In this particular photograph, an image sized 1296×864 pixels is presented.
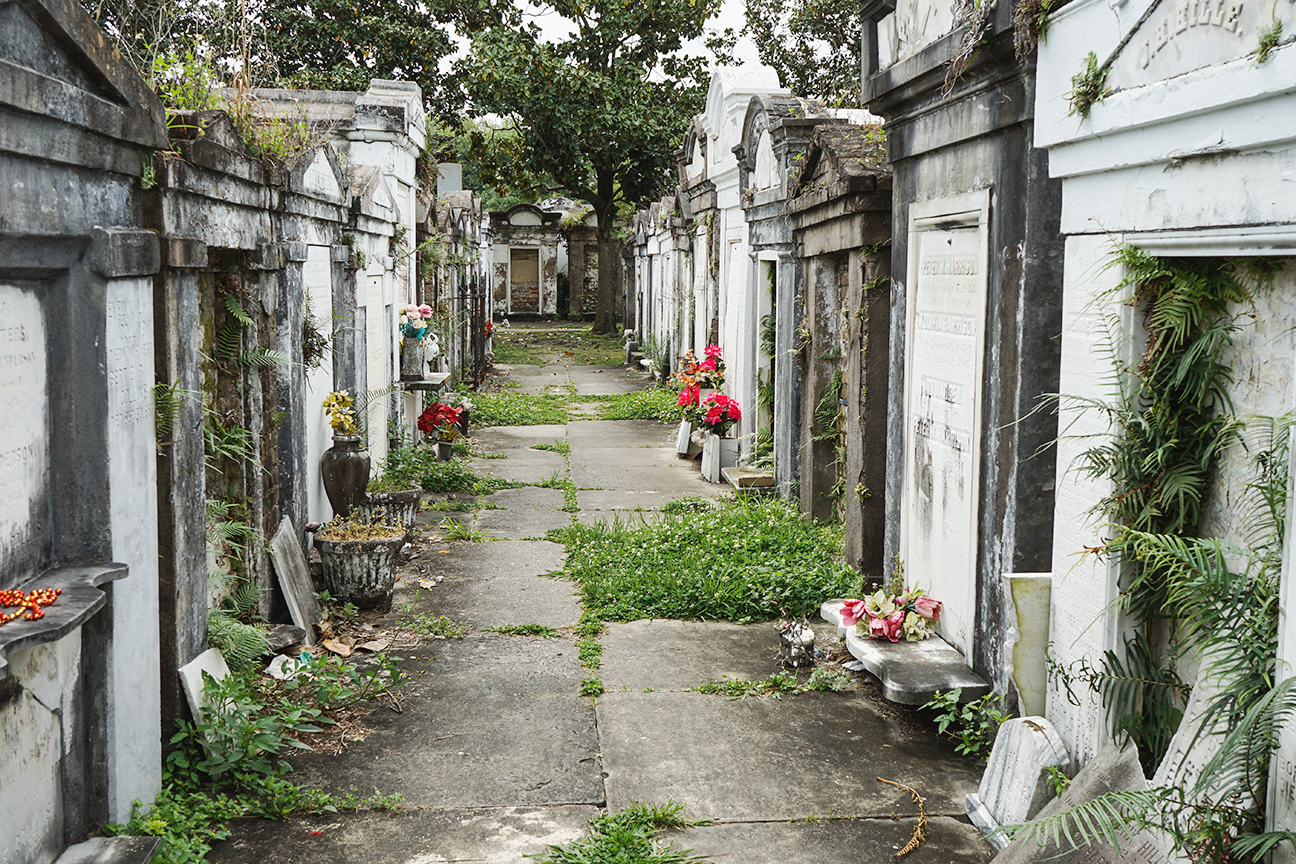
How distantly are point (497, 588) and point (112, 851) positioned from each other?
12.8 feet

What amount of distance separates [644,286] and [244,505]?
18151 mm

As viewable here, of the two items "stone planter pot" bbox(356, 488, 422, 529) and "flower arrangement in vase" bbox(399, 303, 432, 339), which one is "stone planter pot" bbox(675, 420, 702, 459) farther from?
"stone planter pot" bbox(356, 488, 422, 529)

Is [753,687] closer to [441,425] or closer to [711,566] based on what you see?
[711,566]

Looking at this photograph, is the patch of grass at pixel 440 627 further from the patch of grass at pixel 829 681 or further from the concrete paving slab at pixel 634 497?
the concrete paving slab at pixel 634 497

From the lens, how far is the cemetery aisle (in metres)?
4.07

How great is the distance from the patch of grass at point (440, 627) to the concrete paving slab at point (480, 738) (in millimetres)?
199

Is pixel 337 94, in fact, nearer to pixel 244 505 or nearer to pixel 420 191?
Answer: pixel 420 191

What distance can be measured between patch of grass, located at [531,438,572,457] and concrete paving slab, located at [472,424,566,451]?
142 mm

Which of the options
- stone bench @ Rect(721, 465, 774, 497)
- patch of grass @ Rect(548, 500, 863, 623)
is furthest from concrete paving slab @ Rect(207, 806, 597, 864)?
stone bench @ Rect(721, 465, 774, 497)

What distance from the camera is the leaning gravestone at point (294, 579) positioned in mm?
5988

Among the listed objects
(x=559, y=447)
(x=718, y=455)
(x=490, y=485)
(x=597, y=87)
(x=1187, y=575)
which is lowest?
(x=490, y=485)

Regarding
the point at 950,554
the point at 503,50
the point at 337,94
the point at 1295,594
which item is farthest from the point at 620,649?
the point at 503,50

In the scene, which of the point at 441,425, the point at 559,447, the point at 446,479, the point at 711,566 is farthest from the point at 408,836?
the point at 559,447

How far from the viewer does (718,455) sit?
1095 cm
